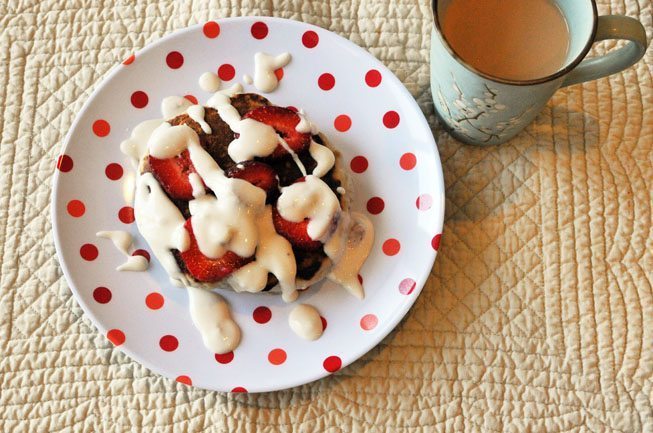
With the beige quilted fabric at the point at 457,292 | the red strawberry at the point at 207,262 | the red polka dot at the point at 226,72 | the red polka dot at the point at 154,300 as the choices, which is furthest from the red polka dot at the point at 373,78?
the red polka dot at the point at 154,300

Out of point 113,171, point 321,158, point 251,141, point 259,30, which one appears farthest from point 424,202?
point 113,171

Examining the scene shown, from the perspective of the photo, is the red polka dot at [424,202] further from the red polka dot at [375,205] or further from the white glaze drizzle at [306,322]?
the white glaze drizzle at [306,322]

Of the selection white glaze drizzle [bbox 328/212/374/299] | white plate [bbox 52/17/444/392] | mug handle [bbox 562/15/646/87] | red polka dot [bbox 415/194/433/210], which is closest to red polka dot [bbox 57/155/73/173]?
white plate [bbox 52/17/444/392]

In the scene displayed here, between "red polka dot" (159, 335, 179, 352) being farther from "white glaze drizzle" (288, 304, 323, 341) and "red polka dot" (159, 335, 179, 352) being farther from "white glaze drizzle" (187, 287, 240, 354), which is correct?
"white glaze drizzle" (288, 304, 323, 341)

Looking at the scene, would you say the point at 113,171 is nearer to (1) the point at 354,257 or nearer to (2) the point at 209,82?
(2) the point at 209,82

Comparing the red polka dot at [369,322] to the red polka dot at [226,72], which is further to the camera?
the red polka dot at [226,72]

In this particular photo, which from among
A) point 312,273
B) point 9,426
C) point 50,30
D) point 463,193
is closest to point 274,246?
point 312,273
